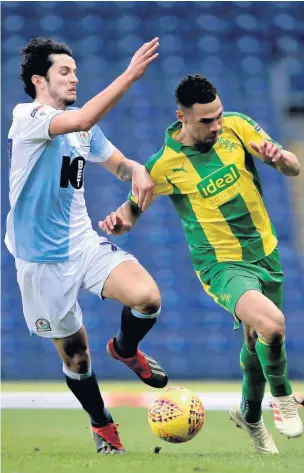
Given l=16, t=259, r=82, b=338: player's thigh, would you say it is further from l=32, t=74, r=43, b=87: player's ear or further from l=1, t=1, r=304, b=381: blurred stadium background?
l=1, t=1, r=304, b=381: blurred stadium background

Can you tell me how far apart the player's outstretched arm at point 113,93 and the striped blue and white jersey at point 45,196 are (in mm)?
539

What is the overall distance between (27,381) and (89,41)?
13.3 feet

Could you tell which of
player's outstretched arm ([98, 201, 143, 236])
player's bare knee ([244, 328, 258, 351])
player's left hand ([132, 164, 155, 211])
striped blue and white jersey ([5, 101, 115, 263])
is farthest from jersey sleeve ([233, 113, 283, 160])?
player's bare knee ([244, 328, 258, 351])

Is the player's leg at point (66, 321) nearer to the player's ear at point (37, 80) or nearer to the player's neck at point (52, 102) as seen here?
the player's neck at point (52, 102)

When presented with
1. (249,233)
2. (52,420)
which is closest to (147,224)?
(52,420)

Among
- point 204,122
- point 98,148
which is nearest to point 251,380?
point 204,122

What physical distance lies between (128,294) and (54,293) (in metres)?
0.51

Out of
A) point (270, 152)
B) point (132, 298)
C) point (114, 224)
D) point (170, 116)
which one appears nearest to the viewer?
point (270, 152)

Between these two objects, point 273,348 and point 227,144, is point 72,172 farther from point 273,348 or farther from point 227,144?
point 273,348

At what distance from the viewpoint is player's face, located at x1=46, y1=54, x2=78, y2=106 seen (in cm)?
623

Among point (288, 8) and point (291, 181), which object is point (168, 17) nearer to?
point (288, 8)

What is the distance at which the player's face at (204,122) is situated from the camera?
6062 mm

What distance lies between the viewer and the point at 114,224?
239 inches

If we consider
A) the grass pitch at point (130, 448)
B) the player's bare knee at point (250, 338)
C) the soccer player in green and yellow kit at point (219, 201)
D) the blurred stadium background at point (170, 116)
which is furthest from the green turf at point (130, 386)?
the soccer player in green and yellow kit at point (219, 201)
